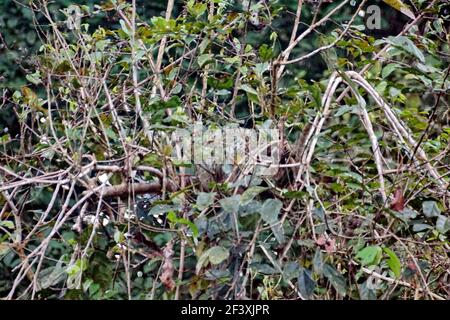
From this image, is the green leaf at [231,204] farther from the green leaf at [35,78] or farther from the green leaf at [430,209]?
the green leaf at [35,78]

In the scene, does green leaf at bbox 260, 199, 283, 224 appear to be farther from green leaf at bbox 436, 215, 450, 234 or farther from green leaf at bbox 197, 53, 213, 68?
green leaf at bbox 197, 53, 213, 68

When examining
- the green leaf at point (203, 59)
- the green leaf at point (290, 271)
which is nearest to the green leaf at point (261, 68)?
the green leaf at point (203, 59)

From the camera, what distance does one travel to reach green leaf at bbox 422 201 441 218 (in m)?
1.35

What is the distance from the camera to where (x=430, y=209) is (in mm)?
1360

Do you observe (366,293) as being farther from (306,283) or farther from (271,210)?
(271,210)

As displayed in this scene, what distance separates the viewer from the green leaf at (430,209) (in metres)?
1.35

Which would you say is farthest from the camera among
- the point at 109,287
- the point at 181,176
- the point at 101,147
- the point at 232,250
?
the point at 101,147

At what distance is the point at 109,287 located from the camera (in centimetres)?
147

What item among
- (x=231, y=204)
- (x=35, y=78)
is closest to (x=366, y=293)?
(x=231, y=204)

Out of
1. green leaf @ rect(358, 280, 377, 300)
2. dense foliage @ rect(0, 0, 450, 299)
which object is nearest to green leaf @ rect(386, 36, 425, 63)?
dense foliage @ rect(0, 0, 450, 299)

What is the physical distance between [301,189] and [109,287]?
44cm

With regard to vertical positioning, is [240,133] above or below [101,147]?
above

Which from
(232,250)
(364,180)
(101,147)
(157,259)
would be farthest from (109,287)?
(364,180)
